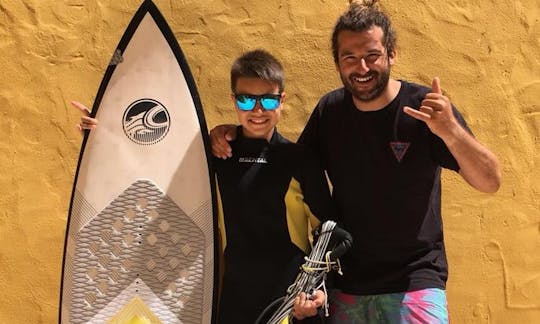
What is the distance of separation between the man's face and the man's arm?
0.13 metres

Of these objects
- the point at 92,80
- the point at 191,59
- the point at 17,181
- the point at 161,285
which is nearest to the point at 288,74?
the point at 191,59

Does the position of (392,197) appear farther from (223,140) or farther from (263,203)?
(223,140)

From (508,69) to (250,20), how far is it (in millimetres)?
1023

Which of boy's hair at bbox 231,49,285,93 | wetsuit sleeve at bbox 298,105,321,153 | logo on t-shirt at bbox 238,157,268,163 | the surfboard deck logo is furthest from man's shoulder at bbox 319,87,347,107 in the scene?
the surfboard deck logo

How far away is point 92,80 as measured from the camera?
8.05ft

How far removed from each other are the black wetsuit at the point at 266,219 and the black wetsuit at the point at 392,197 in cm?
10

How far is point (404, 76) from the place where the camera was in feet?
7.91

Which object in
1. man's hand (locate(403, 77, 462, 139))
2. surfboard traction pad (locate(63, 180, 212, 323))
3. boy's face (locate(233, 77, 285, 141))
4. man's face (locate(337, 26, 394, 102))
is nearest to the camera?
man's hand (locate(403, 77, 462, 139))

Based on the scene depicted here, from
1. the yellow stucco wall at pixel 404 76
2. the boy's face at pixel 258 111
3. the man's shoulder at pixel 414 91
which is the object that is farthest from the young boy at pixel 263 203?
the yellow stucco wall at pixel 404 76

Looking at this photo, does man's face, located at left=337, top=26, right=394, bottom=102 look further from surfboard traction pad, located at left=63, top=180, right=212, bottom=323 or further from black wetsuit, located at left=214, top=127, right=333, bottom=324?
surfboard traction pad, located at left=63, top=180, right=212, bottom=323

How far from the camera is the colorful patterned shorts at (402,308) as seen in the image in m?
1.66

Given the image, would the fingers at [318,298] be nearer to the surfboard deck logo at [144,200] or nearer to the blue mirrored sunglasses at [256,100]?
the surfboard deck logo at [144,200]

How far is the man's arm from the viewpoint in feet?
4.99

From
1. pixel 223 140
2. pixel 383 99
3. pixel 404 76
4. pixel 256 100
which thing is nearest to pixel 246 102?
pixel 256 100
